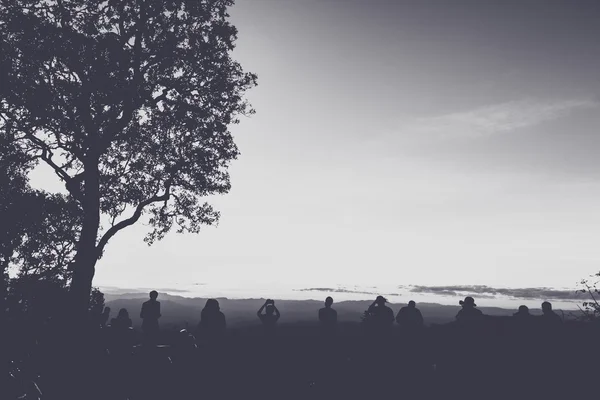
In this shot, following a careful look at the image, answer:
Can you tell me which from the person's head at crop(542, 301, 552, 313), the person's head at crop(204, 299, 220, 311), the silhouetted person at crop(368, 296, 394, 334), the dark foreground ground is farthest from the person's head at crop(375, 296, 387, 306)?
the person's head at crop(204, 299, 220, 311)

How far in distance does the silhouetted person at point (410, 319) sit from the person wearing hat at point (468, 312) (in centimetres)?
140

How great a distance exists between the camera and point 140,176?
62.6 ft

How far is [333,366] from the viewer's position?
13.1m

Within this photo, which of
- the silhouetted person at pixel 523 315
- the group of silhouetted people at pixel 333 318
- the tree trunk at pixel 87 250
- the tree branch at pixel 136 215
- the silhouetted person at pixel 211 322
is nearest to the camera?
the silhouetted person at pixel 211 322

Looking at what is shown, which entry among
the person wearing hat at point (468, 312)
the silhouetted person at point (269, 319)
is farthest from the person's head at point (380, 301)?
the silhouetted person at point (269, 319)

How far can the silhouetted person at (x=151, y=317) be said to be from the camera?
13.1 m

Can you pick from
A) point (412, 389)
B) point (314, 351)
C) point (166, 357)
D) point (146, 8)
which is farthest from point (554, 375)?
point (146, 8)

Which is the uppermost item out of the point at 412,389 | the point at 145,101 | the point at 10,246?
the point at 145,101

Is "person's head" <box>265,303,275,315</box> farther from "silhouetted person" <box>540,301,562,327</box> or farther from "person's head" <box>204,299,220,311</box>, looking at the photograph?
"silhouetted person" <box>540,301,562,327</box>

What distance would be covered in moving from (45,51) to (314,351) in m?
15.9

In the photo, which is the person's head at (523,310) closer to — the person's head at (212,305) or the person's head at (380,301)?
the person's head at (380,301)

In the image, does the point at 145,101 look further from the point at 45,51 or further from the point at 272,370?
the point at 272,370

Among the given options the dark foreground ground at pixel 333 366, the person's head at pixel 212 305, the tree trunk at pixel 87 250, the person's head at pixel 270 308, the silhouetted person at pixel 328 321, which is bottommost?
the dark foreground ground at pixel 333 366

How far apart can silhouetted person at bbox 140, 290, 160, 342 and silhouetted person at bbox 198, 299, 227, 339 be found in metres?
1.89
